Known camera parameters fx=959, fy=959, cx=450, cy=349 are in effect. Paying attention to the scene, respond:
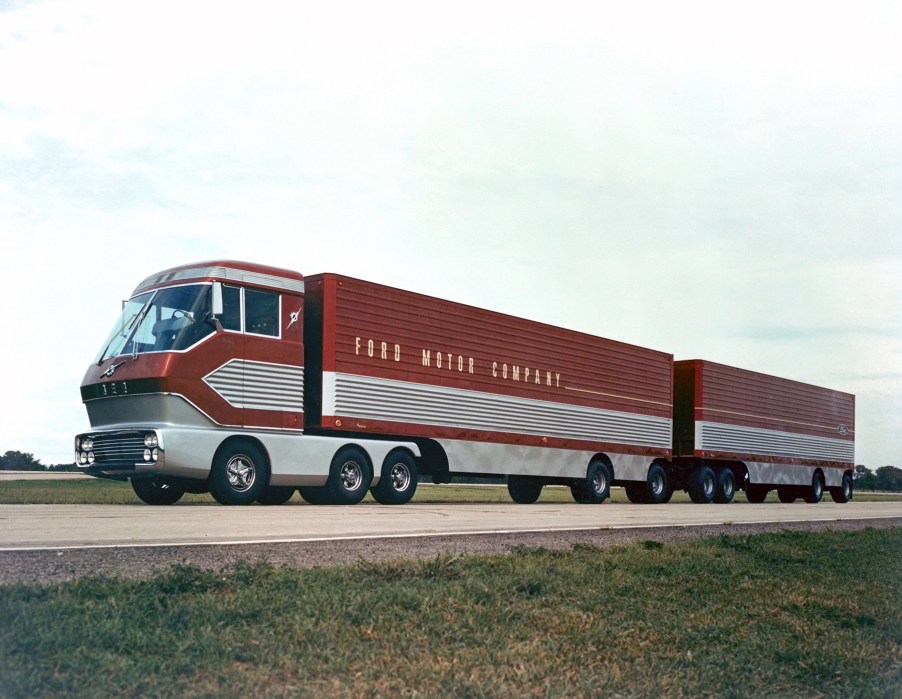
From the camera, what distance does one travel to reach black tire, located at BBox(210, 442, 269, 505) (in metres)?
14.9

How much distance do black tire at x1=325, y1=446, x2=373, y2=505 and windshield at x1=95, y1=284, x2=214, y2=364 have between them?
3.30 meters

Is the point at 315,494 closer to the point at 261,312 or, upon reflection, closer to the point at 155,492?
the point at 155,492

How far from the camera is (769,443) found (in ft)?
107

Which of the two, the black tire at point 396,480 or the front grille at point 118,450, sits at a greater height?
the front grille at point 118,450

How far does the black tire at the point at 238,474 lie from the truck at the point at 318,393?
2cm

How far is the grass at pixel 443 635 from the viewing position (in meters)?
4.06

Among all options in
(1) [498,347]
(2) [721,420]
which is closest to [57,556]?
(1) [498,347]

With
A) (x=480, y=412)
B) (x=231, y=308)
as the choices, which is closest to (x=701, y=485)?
(x=480, y=412)

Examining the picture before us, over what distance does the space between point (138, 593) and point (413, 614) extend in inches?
63.2

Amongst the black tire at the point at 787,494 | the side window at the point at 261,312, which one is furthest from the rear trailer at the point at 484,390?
the black tire at the point at 787,494

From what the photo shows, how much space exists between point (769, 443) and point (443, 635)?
97.4ft

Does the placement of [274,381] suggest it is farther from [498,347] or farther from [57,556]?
[57,556]

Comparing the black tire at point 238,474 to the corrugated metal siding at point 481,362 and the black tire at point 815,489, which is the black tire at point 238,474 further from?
the black tire at point 815,489

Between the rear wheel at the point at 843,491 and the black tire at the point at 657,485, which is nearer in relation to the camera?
the black tire at the point at 657,485
